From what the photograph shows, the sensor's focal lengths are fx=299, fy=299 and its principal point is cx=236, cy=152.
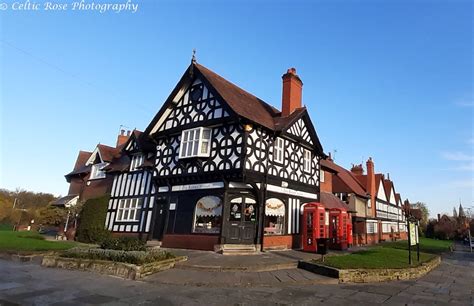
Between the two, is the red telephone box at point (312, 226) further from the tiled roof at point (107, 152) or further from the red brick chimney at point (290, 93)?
the tiled roof at point (107, 152)

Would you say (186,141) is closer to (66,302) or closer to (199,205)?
(199,205)

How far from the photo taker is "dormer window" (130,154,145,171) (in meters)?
23.9

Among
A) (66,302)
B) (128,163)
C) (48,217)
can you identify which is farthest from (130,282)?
(48,217)

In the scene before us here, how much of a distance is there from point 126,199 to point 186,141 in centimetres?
898

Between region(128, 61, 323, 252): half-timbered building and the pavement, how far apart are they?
545cm

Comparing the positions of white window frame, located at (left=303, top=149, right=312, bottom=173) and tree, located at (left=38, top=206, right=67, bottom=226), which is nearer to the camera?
white window frame, located at (left=303, top=149, right=312, bottom=173)

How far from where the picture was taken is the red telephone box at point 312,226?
17.7 m

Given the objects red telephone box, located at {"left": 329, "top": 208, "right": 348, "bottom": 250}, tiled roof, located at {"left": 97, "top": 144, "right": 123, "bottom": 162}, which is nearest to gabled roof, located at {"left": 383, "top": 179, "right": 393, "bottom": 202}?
red telephone box, located at {"left": 329, "top": 208, "right": 348, "bottom": 250}

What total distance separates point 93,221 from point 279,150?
15765 millimetres

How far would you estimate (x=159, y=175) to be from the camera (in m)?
20.4

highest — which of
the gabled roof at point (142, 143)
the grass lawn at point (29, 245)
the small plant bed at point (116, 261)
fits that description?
the gabled roof at point (142, 143)

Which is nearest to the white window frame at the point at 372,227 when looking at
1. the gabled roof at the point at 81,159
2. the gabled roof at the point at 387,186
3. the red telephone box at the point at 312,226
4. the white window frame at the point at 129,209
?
the gabled roof at the point at 387,186

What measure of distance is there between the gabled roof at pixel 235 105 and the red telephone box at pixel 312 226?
5.27 meters

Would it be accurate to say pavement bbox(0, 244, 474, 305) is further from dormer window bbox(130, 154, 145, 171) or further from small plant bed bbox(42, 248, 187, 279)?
dormer window bbox(130, 154, 145, 171)
